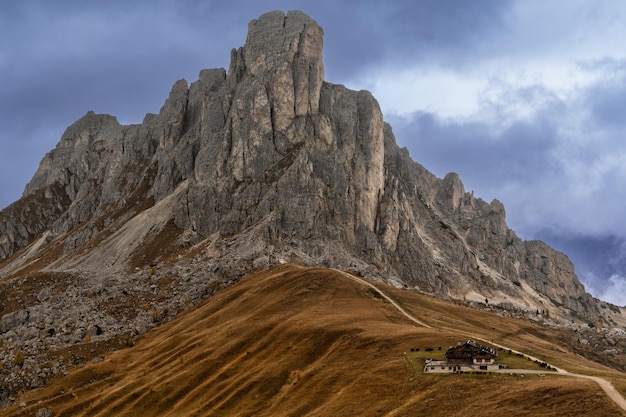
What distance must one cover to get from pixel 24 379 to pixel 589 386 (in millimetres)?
97556

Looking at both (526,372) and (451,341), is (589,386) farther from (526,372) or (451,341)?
(451,341)

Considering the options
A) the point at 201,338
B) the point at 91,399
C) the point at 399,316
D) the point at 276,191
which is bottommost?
the point at 91,399

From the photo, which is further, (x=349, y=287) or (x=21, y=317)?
(x=21, y=317)

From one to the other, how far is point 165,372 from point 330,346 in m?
31.8

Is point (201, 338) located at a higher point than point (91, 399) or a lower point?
higher

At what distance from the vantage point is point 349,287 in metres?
132

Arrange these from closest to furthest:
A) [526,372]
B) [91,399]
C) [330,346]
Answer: [526,372] < [330,346] < [91,399]

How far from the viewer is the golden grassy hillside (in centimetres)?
5931

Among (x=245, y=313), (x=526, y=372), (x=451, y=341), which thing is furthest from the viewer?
(x=245, y=313)

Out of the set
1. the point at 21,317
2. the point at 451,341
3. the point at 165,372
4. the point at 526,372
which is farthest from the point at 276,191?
the point at 526,372

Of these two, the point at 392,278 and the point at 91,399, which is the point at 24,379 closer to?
the point at 91,399

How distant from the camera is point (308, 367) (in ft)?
283

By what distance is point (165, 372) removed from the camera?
103m

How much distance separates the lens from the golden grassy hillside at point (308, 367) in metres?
59.3
